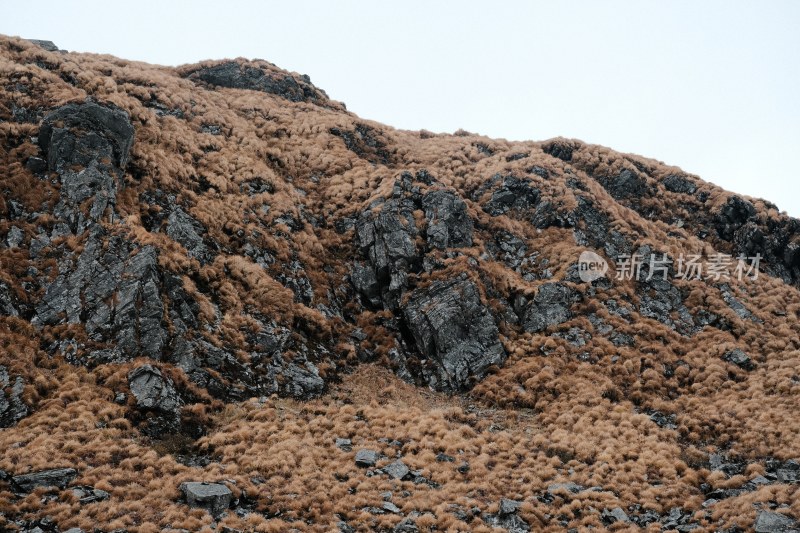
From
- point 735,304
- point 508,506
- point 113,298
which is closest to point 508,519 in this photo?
point 508,506

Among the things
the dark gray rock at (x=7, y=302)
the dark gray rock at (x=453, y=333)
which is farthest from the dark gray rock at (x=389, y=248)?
the dark gray rock at (x=7, y=302)

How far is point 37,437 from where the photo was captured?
17.8 metres

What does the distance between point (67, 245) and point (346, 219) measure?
20816mm

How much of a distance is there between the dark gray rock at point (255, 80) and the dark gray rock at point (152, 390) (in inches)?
1982

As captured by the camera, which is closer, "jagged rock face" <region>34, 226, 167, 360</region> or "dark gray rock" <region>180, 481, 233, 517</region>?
"dark gray rock" <region>180, 481, 233, 517</region>

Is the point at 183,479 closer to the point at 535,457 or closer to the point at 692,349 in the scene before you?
the point at 535,457

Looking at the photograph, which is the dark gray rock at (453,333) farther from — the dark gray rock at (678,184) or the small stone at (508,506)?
the dark gray rock at (678,184)

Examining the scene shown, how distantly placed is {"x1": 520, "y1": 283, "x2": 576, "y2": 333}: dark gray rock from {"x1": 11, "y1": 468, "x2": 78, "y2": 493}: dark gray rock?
27.3 meters

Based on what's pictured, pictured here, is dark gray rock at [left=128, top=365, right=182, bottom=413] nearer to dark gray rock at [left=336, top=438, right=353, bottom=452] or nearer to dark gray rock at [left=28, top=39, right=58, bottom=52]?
dark gray rock at [left=336, top=438, right=353, bottom=452]

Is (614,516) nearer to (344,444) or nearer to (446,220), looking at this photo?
(344,444)

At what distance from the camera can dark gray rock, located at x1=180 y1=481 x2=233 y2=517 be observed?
53.6ft

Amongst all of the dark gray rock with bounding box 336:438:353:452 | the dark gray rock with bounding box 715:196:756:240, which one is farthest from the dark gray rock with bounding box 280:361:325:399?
the dark gray rock with bounding box 715:196:756:240

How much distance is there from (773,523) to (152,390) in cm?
2550

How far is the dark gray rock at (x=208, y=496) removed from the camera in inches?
643
